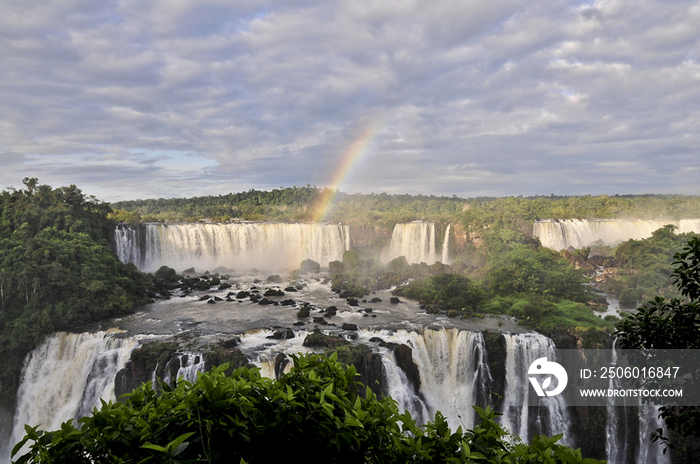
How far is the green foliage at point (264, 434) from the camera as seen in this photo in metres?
1.66

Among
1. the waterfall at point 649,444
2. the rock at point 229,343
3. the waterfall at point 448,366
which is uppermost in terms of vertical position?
the rock at point 229,343

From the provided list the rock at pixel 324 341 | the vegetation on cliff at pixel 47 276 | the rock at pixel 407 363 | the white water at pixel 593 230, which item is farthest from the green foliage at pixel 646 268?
the vegetation on cliff at pixel 47 276

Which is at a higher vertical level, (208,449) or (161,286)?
(208,449)

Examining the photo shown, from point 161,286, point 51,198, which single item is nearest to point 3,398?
point 161,286

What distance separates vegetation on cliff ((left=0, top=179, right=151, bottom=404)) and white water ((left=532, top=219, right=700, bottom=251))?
3030 centimetres

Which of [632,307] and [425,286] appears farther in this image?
[425,286]

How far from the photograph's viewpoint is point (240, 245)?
33.5 meters

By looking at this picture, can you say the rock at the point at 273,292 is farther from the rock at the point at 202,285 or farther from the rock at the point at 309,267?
the rock at the point at 309,267

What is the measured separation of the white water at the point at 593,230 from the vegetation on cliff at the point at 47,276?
1193 inches

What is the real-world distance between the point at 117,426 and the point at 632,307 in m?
23.3

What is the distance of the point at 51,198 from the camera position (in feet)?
69.3

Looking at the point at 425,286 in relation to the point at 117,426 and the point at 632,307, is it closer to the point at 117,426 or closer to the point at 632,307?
the point at 632,307

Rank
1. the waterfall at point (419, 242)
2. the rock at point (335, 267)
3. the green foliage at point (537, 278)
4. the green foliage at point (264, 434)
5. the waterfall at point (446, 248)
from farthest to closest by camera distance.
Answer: the waterfall at point (419, 242) → the waterfall at point (446, 248) → the rock at point (335, 267) → the green foliage at point (537, 278) → the green foliage at point (264, 434)

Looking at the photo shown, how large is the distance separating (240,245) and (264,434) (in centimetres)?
3304
